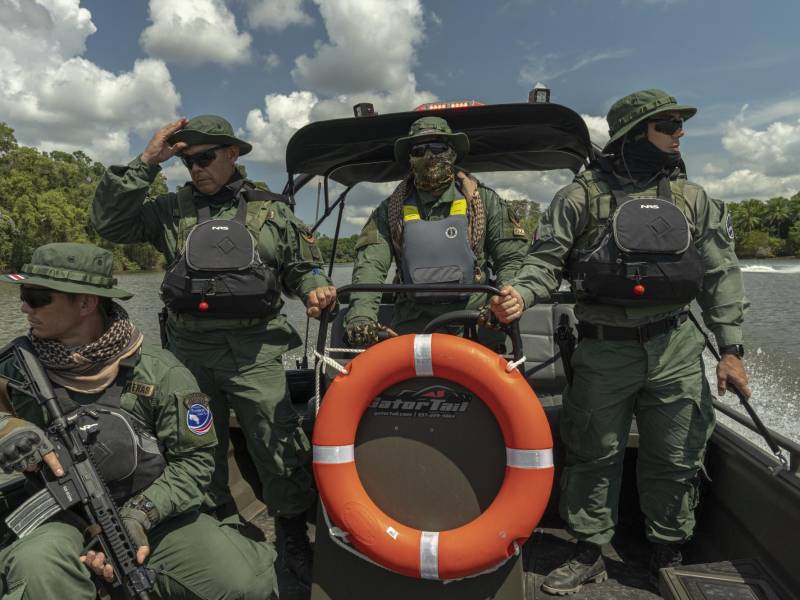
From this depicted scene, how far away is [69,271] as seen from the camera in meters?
1.70

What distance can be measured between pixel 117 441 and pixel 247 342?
2.26ft

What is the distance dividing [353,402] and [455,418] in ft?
0.98

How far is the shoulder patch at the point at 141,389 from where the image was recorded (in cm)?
177

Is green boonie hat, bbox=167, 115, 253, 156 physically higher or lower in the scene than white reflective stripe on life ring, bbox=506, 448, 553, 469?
higher

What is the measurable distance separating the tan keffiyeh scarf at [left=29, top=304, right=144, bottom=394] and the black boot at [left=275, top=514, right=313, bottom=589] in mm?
979

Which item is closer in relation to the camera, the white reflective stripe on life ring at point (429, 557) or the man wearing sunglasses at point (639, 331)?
the white reflective stripe on life ring at point (429, 557)

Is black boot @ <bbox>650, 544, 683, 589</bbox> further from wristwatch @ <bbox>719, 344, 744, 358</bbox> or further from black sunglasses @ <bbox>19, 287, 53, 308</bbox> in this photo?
black sunglasses @ <bbox>19, 287, 53, 308</bbox>

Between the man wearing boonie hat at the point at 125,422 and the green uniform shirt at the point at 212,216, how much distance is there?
0.43 metres

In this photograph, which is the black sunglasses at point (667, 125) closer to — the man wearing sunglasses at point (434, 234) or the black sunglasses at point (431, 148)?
the man wearing sunglasses at point (434, 234)

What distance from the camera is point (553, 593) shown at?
6.59 ft

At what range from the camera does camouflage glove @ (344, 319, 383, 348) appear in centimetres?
223

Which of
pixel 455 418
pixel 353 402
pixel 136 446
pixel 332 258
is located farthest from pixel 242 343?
pixel 332 258

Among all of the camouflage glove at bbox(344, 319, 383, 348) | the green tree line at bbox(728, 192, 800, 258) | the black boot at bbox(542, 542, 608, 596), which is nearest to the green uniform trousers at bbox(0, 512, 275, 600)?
the camouflage glove at bbox(344, 319, 383, 348)

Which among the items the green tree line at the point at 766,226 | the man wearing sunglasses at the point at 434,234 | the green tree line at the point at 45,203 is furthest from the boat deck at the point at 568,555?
the green tree line at the point at 766,226
